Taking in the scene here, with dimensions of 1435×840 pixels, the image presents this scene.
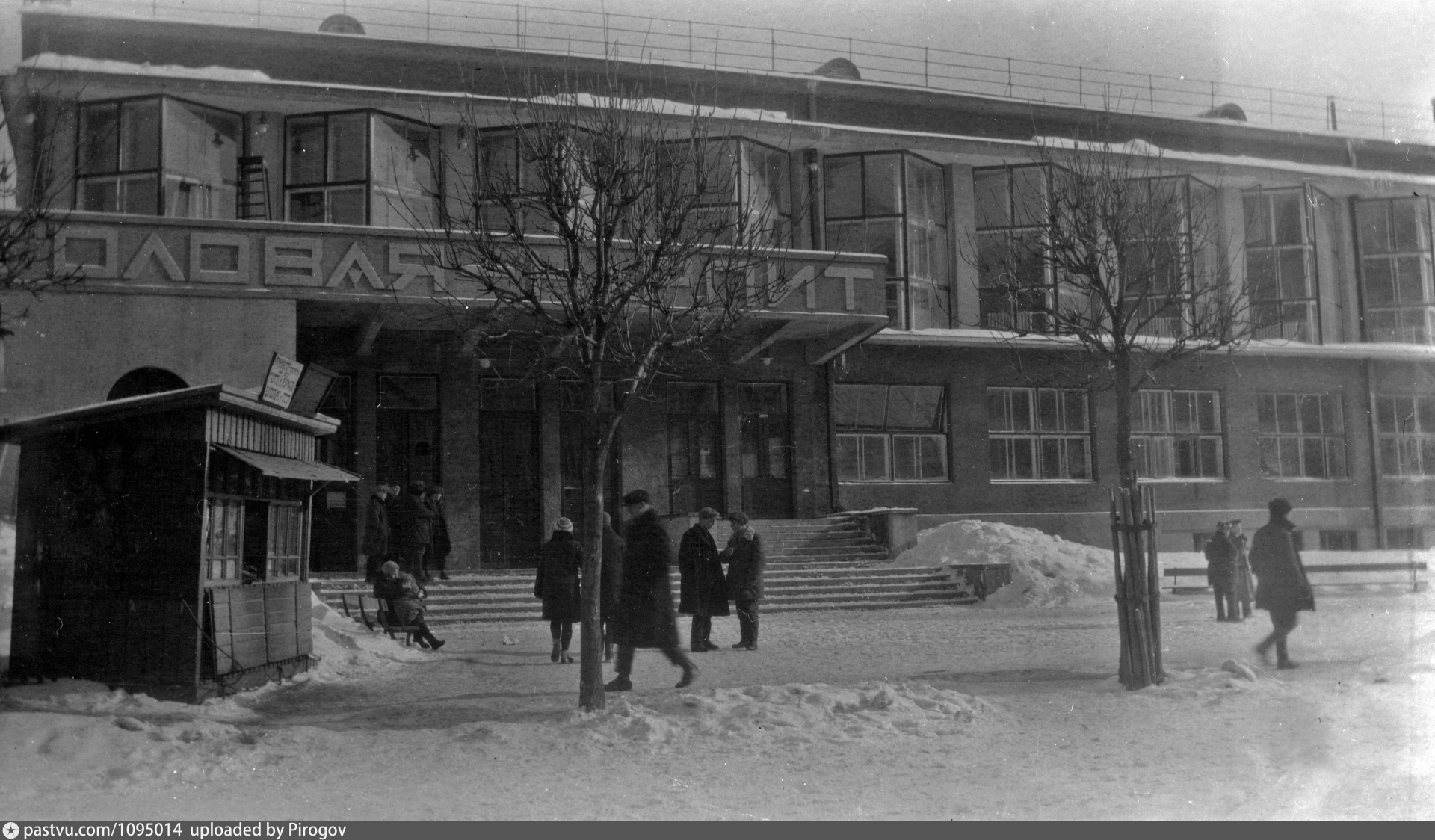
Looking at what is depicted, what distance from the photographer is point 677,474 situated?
871 inches

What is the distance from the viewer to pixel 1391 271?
2616 centimetres

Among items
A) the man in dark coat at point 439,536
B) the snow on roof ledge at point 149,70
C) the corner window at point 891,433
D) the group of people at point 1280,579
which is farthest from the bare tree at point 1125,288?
the snow on roof ledge at point 149,70

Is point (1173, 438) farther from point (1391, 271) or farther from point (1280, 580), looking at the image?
point (1280, 580)

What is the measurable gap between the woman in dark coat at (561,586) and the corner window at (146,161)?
10.6 meters

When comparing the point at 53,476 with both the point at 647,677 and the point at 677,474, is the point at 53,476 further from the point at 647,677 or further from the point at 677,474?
the point at 677,474

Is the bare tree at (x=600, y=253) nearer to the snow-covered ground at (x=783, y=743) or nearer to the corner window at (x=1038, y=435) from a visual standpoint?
the snow-covered ground at (x=783, y=743)

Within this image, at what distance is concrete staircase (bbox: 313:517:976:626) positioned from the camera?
16.3m

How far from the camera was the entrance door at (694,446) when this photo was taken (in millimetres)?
22109

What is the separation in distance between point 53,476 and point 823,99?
1704 centimetres

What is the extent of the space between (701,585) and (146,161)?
501 inches

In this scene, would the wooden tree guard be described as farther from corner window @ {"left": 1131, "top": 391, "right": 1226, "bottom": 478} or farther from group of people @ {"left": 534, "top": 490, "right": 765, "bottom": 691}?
corner window @ {"left": 1131, "top": 391, "right": 1226, "bottom": 478}

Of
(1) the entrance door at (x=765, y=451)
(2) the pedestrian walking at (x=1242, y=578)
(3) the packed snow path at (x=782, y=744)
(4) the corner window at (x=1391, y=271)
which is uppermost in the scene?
(4) the corner window at (x=1391, y=271)

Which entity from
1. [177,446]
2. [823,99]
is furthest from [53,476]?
[823,99]

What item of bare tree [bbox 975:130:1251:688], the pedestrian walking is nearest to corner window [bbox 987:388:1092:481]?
bare tree [bbox 975:130:1251:688]
